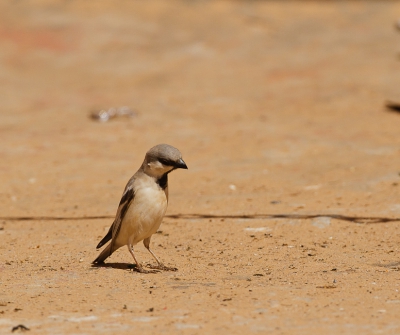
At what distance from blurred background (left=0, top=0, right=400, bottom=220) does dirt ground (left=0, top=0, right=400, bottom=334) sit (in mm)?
56

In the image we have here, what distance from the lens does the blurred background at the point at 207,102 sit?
33.5 feet

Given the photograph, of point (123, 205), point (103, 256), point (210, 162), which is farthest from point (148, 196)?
point (210, 162)

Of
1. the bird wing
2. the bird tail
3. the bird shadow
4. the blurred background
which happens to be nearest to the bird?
the bird wing

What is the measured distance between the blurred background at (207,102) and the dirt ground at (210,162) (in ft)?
0.18

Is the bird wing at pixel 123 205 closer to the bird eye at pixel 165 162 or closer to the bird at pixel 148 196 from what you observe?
the bird at pixel 148 196

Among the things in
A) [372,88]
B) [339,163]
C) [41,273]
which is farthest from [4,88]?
[41,273]

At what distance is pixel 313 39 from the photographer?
20672 millimetres

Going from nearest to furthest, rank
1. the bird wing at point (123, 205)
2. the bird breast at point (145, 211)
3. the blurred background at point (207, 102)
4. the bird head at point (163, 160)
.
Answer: the bird head at point (163, 160)
the bird breast at point (145, 211)
the bird wing at point (123, 205)
the blurred background at point (207, 102)

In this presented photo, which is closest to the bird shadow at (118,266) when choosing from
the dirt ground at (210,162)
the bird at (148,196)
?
the dirt ground at (210,162)

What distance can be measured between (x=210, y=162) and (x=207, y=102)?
14.5 ft

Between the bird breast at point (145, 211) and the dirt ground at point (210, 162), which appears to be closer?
the dirt ground at point (210, 162)

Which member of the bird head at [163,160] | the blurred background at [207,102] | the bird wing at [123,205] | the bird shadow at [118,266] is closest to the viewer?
the bird head at [163,160]

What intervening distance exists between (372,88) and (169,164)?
34.9ft

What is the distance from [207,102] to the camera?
1609cm
